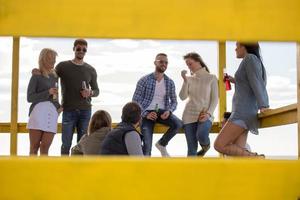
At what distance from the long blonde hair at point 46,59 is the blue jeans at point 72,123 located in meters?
0.41

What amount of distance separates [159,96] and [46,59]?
114 cm

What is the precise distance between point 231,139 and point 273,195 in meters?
2.03

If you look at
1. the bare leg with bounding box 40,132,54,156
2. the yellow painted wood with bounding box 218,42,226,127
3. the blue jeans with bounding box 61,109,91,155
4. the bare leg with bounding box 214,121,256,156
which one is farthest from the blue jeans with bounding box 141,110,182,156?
the bare leg with bounding box 214,121,256,156

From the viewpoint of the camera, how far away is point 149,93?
5.14 meters

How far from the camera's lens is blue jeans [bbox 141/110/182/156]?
5.14m

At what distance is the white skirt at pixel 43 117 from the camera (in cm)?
456

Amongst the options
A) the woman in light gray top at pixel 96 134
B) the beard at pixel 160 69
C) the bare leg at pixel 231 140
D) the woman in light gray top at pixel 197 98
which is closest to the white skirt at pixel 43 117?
the woman in light gray top at pixel 96 134

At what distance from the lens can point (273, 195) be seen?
5.20 ft

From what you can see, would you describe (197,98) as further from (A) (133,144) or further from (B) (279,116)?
(A) (133,144)

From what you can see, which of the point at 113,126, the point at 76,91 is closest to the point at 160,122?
the point at 113,126

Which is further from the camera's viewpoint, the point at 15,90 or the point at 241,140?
the point at 15,90
